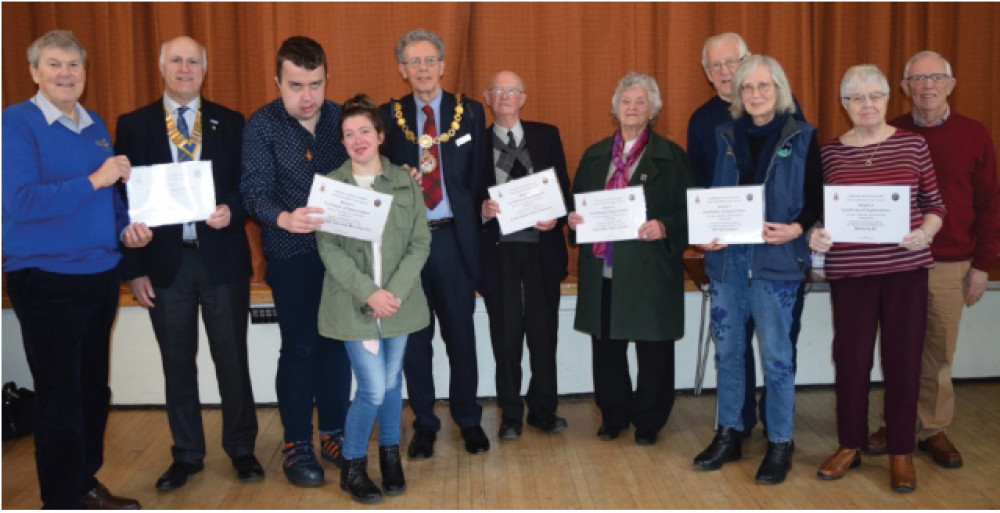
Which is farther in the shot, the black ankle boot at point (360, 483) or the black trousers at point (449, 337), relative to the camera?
the black trousers at point (449, 337)

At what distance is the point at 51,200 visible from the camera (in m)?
2.84

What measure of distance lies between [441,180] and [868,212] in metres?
1.70

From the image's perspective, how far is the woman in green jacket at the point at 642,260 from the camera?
3750 mm

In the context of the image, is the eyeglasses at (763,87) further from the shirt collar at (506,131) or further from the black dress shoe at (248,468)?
the black dress shoe at (248,468)

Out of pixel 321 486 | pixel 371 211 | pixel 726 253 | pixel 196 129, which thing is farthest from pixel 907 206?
pixel 196 129

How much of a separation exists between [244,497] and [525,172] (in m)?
1.82

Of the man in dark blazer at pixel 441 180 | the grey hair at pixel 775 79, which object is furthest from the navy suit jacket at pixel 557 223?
the grey hair at pixel 775 79

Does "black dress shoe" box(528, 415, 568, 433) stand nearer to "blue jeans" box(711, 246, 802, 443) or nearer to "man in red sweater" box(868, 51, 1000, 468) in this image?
"blue jeans" box(711, 246, 802, 443)

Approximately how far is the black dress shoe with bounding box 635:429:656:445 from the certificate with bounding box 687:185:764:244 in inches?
40.1

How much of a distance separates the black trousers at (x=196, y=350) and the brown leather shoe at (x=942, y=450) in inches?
113

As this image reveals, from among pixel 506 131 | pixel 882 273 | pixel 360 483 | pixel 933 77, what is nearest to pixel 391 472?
pixel 360 483

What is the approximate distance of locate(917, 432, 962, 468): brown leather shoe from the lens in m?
3.56

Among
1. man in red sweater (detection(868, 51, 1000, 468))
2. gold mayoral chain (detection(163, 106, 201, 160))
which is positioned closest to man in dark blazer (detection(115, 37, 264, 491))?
gold mayoral chain (detection(163, 106, 201, 160))

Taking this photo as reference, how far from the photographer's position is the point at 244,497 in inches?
133
